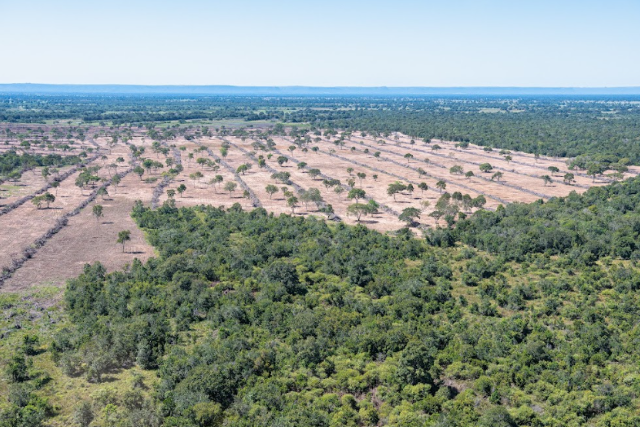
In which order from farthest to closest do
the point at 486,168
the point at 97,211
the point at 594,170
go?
1. the point at 486,168
2. the point at 594,170
3. the point at 97,211

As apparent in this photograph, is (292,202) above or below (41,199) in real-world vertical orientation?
above

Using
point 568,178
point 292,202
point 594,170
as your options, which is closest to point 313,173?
point 292,202

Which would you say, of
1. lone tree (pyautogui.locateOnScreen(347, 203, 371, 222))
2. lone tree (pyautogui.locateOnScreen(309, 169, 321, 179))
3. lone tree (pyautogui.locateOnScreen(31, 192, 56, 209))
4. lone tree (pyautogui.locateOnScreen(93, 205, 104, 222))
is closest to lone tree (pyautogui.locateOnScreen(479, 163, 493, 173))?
lone tree (pyautogui.locateOnScreen(309, 169, 321, 179))

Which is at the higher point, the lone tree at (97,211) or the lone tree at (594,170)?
the lone tree at (594,170)

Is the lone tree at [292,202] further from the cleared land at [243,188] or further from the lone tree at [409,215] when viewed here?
the lone tree at [409,215]

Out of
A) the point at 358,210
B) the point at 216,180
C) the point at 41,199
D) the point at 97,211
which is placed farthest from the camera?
the point at 216,180

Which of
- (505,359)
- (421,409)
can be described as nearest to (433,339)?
(505,359)

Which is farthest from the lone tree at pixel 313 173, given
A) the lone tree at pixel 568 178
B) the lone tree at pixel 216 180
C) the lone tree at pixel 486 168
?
the lone tree at pixel 568 178

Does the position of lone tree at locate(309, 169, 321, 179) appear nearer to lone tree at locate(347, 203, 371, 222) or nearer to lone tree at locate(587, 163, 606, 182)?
lone tree at locate(347, 203, 371, 222)

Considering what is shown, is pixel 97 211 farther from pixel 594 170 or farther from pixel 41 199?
pixel 594 170
